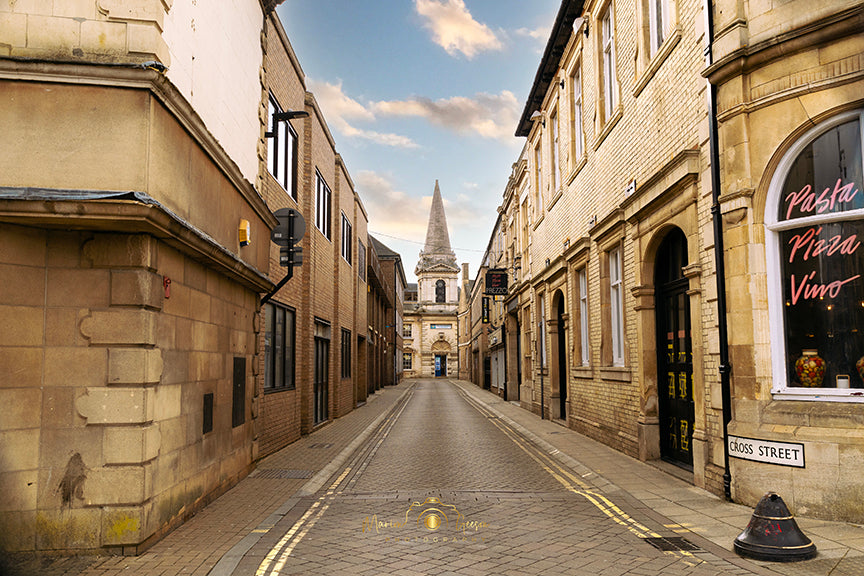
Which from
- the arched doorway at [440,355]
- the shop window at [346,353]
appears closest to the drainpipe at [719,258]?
the shop window at [346,353]

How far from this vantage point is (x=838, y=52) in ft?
22.9

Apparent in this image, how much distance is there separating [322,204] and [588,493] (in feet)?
39.1

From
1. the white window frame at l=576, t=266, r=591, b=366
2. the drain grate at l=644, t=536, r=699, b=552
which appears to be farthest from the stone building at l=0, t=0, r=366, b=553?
the white window frame at l=576, t=266, r=591, b=366

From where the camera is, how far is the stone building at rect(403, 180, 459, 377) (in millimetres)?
79250

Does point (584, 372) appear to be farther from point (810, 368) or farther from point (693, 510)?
point (810, 368)

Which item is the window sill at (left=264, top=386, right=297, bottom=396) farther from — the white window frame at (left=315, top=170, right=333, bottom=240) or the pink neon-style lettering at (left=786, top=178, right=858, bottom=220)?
the pink neon-style lettering at (left=786, top=178, right=858, bottom=220)

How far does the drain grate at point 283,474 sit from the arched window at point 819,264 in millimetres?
6767

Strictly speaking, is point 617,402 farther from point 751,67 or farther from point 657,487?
point 751,67

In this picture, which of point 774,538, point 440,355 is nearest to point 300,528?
point 774,538

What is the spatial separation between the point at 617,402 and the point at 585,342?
362 centimetres

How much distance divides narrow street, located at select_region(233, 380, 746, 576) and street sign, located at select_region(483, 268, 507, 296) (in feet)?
59.1

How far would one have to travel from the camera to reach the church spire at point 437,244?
280 feet

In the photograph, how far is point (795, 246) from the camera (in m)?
7.40

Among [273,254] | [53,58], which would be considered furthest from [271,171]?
[53,58]
